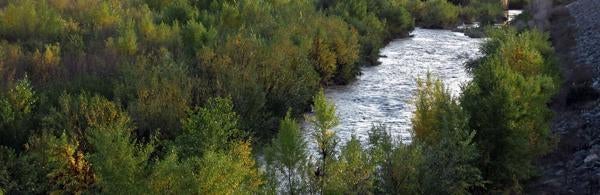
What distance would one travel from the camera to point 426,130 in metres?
11.5

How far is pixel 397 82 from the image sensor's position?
21.3 m

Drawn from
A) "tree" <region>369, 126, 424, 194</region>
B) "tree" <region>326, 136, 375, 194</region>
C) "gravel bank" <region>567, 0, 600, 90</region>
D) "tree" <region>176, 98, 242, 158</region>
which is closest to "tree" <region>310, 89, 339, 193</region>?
"tree" <region>326, 136, 375, 194</region>

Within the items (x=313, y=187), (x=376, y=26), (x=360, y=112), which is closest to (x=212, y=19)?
(x=360, y=112)

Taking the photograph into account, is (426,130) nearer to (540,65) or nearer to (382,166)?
(382,166)

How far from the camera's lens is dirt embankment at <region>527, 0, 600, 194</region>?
34.7 feet

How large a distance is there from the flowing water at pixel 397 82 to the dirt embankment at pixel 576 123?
9.55 ft

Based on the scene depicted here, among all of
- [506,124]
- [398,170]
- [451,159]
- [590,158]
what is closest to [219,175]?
[398,170]

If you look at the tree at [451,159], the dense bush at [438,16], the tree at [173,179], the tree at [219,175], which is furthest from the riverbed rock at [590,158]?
the dense bush at [438,16]

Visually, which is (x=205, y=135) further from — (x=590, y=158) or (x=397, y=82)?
(x=397, y=82)

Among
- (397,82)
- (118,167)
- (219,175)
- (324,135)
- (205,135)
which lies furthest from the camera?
(397,82)

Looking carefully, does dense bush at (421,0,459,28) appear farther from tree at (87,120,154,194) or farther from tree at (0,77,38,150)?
tree at (87,120,154,194)

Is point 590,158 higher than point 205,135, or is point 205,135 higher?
point 205,135

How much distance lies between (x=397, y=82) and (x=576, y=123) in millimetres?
8145

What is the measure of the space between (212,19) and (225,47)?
442 centimetres
